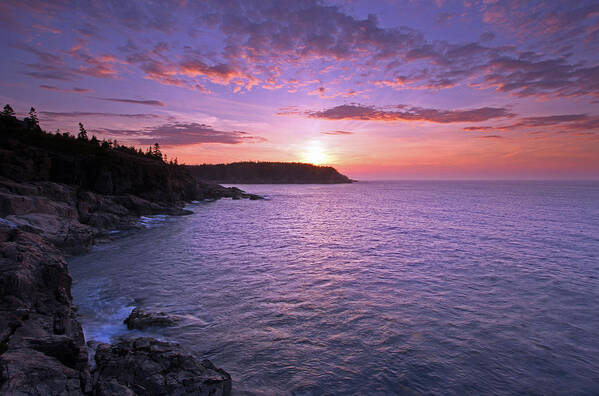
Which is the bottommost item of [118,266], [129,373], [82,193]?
[118,266]

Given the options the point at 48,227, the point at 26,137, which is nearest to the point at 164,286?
the point at 48,227

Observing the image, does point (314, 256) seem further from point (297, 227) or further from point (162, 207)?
point (162, 207)

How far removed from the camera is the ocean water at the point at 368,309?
10078 millimetres

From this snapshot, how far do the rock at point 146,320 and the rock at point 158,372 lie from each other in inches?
147

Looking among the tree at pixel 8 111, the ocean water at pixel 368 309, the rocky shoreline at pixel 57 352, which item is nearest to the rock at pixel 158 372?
the rocky shoreline at pixel 57 352

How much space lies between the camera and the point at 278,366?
1040 centimetres

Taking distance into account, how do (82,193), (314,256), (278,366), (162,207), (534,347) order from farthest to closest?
1. (162,207)
2. (82,193)
3. (314,256)
4. (534,347)
5. (278,366)

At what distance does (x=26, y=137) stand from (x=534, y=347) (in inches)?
2794

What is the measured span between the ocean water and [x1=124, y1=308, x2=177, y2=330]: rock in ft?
1.50

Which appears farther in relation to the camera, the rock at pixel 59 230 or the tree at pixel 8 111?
the tree at pixel 8 111

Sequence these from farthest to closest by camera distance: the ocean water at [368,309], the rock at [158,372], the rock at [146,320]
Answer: the rock at [146,320]
the ocean water at [368,309]
the rock at [158,372]

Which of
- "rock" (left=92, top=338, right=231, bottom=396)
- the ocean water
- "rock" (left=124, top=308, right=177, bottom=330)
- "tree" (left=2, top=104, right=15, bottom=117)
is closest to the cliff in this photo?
"rock" (left=92, top=338, right=231, bottom=396)

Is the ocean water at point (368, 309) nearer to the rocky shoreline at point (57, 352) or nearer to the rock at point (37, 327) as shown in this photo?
the rocky shoreline at point (57, 352)

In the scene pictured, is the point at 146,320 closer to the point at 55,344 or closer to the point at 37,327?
the point at 37,327
